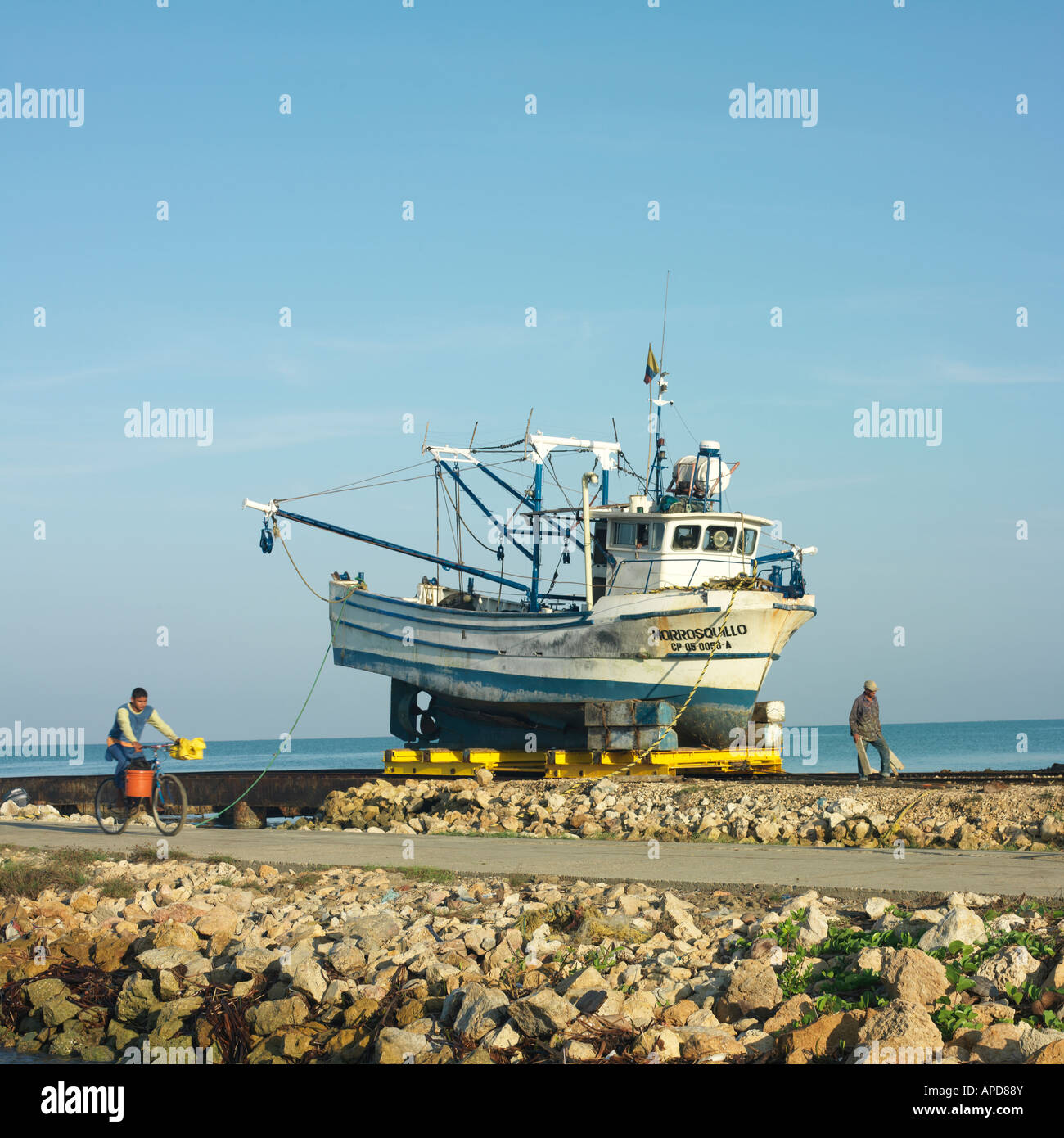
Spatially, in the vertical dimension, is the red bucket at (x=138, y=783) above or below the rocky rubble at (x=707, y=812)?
above

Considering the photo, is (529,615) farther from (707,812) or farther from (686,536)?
(707,812)

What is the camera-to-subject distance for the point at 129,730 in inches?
572

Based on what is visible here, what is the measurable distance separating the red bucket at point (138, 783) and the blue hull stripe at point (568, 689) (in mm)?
10037

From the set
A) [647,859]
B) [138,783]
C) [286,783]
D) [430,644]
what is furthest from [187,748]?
[430,644]

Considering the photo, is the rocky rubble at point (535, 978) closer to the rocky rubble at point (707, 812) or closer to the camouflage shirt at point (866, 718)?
the rocky rubble at point (707, 812)

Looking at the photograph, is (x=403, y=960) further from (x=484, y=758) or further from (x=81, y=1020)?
(x=484, y=758)

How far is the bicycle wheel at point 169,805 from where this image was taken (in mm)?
14711

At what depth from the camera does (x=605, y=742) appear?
2131cm

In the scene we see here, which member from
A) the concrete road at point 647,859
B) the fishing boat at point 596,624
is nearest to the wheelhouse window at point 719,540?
the fishing boat at point 596,624

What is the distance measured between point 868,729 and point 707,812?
11.3ft

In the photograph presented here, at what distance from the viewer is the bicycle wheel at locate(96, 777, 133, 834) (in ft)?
49.5

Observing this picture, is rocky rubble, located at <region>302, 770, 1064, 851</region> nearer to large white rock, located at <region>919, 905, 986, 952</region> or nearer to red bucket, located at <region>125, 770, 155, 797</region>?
red bucket, located at <region>125, 770, 155, 797</region>

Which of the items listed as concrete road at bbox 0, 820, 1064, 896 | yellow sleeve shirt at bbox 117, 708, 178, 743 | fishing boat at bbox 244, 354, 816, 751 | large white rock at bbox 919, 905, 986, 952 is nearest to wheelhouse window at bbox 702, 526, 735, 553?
fishing boat at bbox 244, 354, 816, 751

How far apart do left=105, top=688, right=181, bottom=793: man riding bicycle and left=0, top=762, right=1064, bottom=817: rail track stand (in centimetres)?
700
